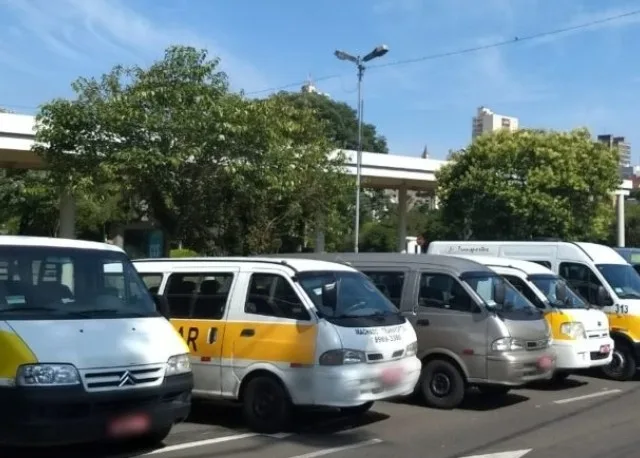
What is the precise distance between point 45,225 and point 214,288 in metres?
33.0

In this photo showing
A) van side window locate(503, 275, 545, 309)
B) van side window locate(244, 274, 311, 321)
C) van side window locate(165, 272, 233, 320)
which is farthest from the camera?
van side window locate(503, 275, 545, 309)

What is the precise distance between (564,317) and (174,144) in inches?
322

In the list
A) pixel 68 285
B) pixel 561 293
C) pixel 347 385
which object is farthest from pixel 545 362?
pixel 68 285

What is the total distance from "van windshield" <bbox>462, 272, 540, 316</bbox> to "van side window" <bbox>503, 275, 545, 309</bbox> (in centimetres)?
105

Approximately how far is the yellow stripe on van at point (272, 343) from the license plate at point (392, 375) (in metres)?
0.85

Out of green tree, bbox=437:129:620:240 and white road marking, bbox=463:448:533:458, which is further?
green tree, bbox=437:129:620:240

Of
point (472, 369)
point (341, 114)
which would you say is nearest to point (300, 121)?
point (472, 369)

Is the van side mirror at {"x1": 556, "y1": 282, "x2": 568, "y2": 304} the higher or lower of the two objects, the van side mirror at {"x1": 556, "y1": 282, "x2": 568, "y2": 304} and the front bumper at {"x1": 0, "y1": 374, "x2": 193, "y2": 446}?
the higher

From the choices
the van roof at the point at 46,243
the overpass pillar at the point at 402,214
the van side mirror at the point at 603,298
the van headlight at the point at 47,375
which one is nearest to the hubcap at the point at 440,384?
the van roof at the point at 46,243

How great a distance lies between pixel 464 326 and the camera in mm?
11164

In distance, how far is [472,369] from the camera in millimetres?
11062

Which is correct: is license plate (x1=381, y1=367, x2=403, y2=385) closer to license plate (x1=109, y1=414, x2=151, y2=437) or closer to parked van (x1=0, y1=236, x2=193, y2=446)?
parked van (x1=0, y1=236, x2=193, y2=446)

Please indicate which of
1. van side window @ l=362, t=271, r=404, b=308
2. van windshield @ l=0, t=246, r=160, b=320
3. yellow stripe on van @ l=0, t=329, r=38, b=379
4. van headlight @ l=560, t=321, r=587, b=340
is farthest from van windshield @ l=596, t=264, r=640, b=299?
yellow stripe on van @ l=0, t=329, r=38, b=379

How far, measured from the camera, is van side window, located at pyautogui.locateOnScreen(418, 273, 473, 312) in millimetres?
11359
